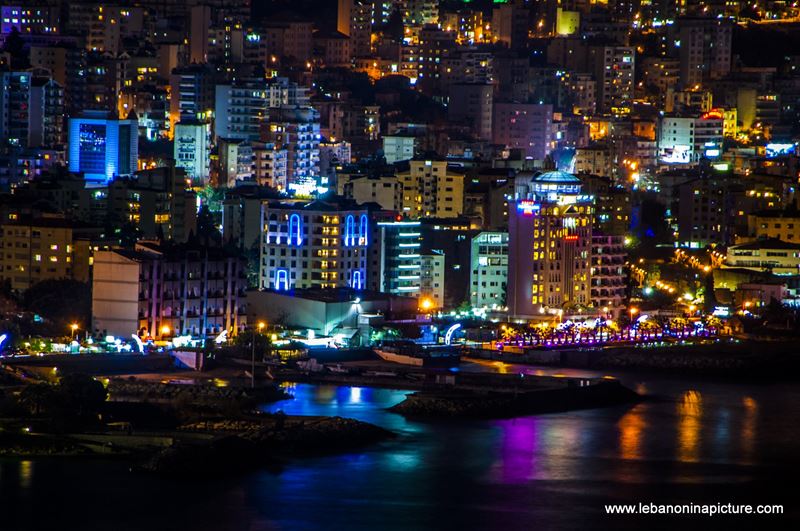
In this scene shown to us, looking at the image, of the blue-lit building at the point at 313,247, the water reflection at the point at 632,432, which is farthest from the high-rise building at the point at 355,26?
the water reflection at the point at 632,432

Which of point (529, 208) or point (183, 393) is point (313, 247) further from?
point (183, 393)

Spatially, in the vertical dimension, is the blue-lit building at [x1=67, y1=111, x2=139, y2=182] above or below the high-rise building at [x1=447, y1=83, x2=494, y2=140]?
below

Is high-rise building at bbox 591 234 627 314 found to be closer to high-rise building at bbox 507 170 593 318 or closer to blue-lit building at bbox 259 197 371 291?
high-rise building at bbox 507 170 593 318

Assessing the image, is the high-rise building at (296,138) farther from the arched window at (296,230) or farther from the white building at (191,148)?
the arched window at (296,230)

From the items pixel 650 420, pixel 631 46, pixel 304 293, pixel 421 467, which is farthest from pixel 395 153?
pixel 421 467

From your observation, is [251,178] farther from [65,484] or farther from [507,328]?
[65,484]

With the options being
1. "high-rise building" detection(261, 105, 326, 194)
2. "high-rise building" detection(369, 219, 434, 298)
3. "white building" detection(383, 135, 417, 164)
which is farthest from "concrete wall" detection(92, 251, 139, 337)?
"white building" detection(383, 135, 417, 164)

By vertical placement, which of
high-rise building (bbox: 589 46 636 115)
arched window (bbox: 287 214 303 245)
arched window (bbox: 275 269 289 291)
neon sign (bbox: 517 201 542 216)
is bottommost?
arched window (bbox: 275 269 289 291)
